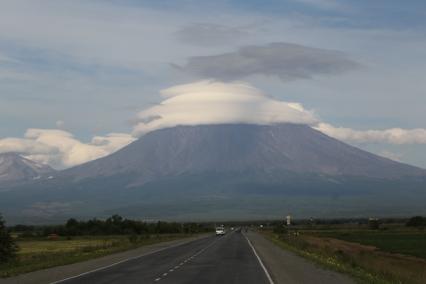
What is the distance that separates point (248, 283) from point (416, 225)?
14651cm

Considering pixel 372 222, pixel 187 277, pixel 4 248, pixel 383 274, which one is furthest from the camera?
Result: pixel 372 222

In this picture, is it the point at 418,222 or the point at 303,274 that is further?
the point at 418,222

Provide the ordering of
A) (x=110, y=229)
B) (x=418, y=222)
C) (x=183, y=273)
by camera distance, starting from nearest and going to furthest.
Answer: (x=183, y=273)
(x=110, y=229)
(x=418, y=222)

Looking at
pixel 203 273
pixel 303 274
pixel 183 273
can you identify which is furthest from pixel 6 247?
pixel 303 274

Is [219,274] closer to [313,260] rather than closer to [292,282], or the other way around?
[292,282]

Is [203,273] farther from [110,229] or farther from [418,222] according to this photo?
[418,222]

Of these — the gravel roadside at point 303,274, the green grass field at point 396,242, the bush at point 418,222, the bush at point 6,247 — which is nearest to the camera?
the gravel roadside at point 303,274

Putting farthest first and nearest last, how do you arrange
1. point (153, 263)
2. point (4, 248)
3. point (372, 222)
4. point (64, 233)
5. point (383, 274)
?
point (372, 222) < point (64, 233) < point (4, 248) < point (153, 263) < point (383, 274)

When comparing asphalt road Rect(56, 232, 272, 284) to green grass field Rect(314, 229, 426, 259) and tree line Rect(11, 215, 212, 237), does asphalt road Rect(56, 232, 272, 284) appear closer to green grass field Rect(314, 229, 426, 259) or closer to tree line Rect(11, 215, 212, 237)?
green grass field Rect(314, 229, 426, 259)

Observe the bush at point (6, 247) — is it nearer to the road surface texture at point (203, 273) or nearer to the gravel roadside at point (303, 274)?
the road surface texture at point (203, 273)

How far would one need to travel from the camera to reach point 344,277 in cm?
3086

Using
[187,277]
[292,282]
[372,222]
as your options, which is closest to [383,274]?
[292,282]

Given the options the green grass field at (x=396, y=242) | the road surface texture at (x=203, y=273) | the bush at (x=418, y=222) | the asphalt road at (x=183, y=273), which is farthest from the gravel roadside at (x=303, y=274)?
the bush at (x=418, y=222)

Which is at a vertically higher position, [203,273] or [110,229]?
[110,229]
